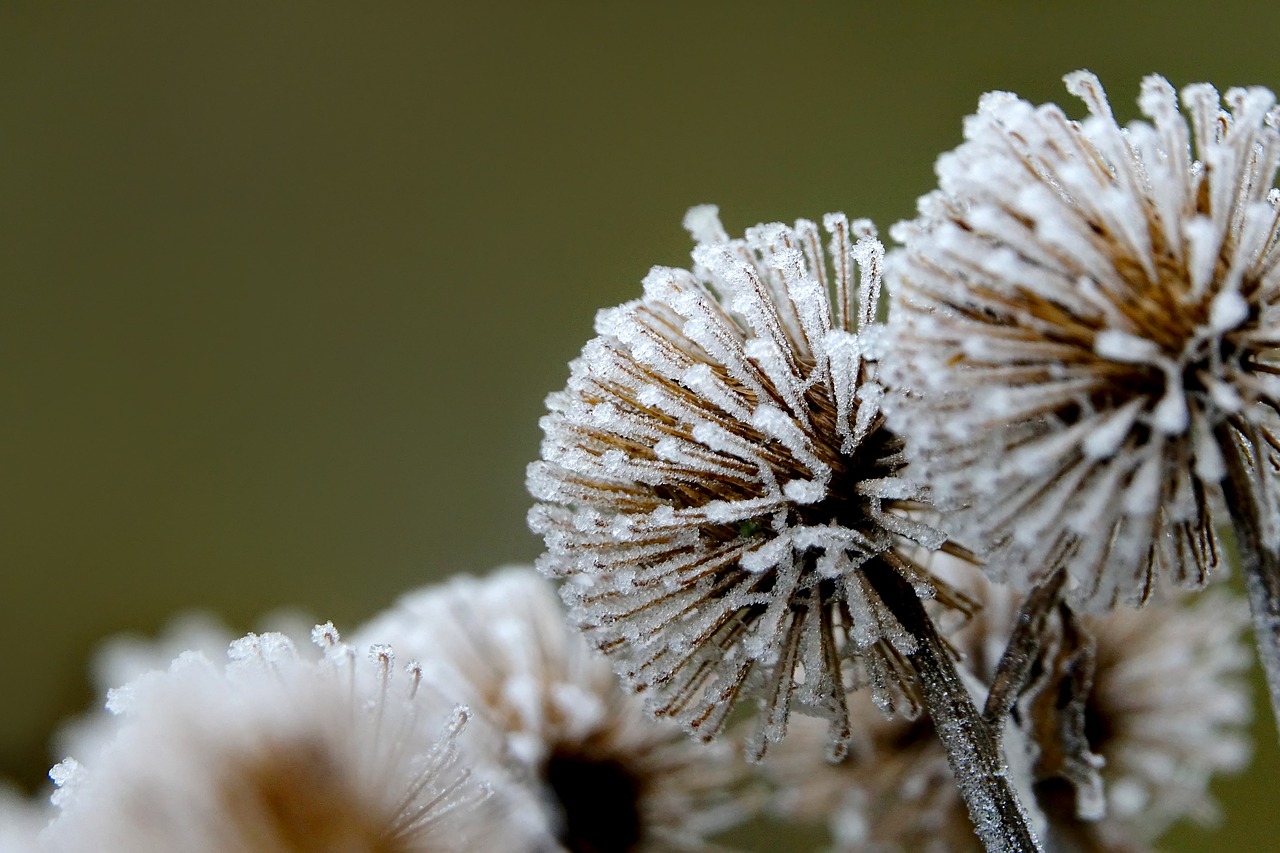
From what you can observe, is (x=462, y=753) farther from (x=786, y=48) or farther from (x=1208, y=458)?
(x=786, y=48)

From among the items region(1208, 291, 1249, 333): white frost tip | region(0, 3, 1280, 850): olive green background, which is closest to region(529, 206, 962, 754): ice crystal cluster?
region(1208, 291, 1249, 333): white frost tip

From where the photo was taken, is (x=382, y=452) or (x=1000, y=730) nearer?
(x=1000, y=730)

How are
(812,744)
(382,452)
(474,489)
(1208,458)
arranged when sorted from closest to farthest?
(1208,458)
(812,744)
(474,489)
(382,452)

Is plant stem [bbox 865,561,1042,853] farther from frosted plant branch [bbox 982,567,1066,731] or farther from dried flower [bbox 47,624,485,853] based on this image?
dried flower [bbox 47,624,485,853]

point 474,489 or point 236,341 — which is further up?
point 236,341

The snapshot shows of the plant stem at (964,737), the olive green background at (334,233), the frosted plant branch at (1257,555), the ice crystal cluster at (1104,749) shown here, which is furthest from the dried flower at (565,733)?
the olive green background at (334,233)

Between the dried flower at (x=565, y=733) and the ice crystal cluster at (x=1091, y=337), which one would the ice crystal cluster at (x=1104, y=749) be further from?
the ice crystal cluster at (x=1091, y=337)

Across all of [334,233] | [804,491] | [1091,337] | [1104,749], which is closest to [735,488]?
[804,491]

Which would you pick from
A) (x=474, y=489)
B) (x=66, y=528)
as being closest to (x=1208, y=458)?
(x=474, y=489)

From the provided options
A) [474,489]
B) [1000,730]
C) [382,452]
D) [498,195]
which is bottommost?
[1000,730]
